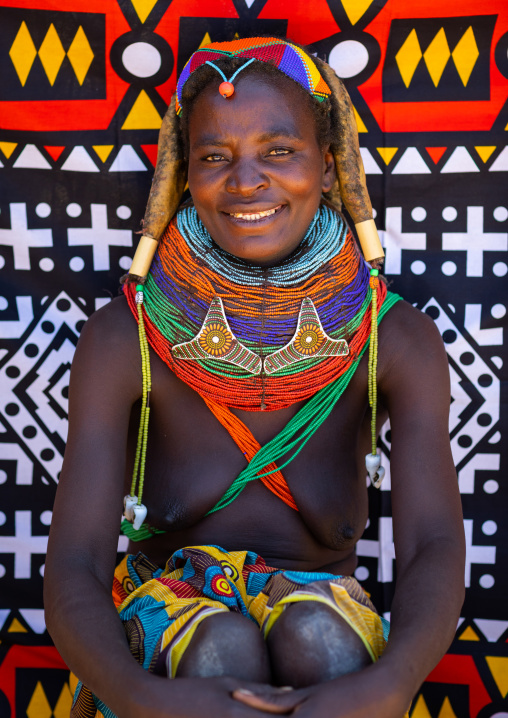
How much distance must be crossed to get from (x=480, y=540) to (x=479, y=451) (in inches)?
12.9

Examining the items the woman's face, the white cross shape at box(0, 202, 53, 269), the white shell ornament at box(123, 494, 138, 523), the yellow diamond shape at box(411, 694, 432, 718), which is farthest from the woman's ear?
the yellow diamond shape at box(411, 694, 432, 718)

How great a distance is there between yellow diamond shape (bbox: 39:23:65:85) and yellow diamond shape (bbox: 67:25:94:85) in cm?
4

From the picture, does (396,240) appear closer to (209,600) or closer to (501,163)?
(501,163)

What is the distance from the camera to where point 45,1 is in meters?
2.62

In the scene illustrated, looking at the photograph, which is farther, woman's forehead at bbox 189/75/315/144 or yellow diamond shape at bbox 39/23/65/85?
yellow diamond shape at bbox 39/23/65/85

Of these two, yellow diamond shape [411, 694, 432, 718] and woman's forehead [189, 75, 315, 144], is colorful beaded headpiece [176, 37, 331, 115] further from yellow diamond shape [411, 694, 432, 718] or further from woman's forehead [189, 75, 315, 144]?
yellow diamond shape [411, 694, 432, 718]

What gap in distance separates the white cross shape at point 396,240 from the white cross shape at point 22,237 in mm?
1203

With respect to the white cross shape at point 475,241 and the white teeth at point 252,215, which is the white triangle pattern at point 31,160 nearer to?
the white teeth at point 252,215

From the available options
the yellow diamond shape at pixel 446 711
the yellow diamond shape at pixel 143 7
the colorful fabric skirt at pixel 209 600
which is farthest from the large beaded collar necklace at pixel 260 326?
the yellow diamond shape at pixel 446 711

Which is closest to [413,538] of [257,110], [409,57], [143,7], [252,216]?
[252,216]

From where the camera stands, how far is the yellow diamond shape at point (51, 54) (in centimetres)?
266

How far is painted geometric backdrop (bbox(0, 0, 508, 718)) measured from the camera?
2617 millimetres

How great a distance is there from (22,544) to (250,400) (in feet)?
4.42

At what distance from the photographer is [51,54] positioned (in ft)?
8.78
